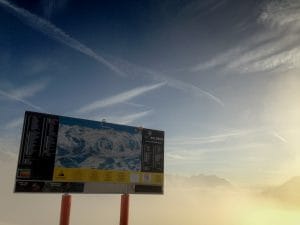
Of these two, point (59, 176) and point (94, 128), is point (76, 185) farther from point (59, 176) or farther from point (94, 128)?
point (94, 128)

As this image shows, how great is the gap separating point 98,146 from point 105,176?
2.70 ft

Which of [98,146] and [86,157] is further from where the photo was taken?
[98,146]

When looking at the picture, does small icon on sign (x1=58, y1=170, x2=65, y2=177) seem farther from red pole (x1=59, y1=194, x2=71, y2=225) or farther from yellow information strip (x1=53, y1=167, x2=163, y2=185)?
red pole (x1=59, y1=194, x2=71, y2=225)

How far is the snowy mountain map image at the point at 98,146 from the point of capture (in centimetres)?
815

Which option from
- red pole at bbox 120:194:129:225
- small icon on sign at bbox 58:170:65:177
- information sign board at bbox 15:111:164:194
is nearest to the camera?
information sign board at bbox 15:111:164:194

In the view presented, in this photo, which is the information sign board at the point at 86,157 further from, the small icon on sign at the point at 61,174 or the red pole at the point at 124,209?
the red pole at the point at 124,209

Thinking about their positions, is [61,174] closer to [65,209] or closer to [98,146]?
[65,209]

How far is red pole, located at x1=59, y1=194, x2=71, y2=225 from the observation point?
7.69 m

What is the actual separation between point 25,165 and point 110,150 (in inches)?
91.7

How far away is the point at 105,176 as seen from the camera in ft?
28.4

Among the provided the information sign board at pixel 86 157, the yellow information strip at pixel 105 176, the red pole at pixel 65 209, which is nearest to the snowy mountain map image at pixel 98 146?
the information sign board at pixel 86 157

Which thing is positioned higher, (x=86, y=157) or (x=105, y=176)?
(x=86, y=157)

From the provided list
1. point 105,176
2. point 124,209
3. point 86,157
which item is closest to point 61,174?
point 86,157

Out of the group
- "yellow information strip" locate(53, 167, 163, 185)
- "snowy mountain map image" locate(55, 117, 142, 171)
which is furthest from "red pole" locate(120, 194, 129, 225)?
"snowy mountain map image" locate(55, 117, 142, 171)
